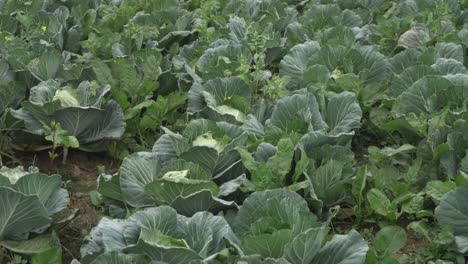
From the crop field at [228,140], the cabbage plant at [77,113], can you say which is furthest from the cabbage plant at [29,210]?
the cabbage plant at [77,113]

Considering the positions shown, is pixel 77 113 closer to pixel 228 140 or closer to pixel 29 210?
pixel 228 140

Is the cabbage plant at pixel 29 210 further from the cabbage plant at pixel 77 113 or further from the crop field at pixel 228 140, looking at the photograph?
the cabbage plant at pixel 77 113

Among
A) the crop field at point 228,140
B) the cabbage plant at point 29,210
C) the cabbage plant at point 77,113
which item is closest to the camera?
the crop field at point 228,140

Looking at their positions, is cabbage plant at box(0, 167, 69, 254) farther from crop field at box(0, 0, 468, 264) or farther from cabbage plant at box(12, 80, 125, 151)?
cabbage plant at box(12, 80, 125, 151)

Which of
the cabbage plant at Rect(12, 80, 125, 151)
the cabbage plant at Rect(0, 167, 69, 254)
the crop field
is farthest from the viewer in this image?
the cabbage plant at Rect(12, 80, 125, 151)

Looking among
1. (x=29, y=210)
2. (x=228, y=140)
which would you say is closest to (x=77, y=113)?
(x=228, y=140)

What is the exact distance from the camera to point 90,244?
3.44m

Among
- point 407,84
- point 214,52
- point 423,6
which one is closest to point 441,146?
point 407,84

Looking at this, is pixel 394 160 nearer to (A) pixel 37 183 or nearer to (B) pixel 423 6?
(A) pixel 37 183

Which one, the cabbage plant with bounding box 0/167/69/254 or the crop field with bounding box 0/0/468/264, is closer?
the crop field with bounding box 0/0/468/264

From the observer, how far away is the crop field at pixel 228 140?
340cm

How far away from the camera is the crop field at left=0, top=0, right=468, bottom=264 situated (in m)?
3.40

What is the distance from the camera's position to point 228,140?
4.16m

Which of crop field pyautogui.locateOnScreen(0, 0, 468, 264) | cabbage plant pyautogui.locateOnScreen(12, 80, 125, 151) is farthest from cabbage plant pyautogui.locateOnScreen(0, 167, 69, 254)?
cabbage plant pyautogui.locateOnScreen(12, 80, 125, 151)
